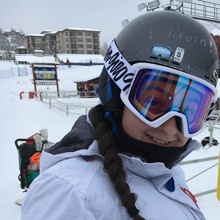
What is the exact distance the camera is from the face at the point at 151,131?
3.34 feet

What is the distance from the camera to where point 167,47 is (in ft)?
3.50

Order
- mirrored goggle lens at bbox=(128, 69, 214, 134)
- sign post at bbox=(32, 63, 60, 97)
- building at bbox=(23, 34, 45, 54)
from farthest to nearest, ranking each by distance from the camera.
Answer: building at bbox=(23, 34, 45, 54) < sign post at bbox=(32, 63, 60, 97) < mirrored goggle lens at bbox=(128, 69, 214, 134)

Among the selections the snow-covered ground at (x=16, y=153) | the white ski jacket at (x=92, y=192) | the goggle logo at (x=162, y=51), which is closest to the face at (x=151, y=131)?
the white ski jacket at (x=92, y=192)

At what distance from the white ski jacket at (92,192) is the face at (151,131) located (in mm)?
108

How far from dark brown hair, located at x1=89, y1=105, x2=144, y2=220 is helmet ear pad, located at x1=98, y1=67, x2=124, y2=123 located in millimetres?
64

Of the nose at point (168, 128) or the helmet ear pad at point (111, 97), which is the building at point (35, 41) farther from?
the nose at point (168, 128)

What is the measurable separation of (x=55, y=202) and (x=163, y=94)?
611 millimetres

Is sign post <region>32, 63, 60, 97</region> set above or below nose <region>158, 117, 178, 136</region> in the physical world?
below

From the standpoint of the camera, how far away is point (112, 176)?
88 cm

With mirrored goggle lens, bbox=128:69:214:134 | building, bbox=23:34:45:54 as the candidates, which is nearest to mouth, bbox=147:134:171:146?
mirrored goggle lens, bbox=128:69:214:134

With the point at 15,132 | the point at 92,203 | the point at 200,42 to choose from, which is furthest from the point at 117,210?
the point at 15,132

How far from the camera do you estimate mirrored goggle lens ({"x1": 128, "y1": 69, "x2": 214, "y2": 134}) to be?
3.31 feet

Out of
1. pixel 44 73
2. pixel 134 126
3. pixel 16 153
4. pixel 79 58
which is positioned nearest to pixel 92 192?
pixel 134 126

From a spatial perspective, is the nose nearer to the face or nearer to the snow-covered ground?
the face
